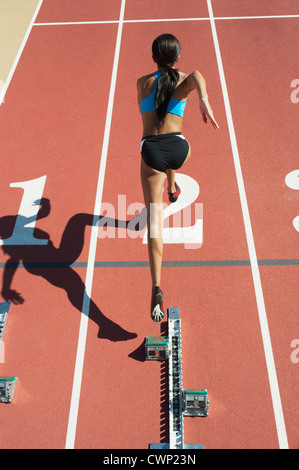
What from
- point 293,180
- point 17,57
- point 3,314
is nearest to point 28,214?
point 3,314

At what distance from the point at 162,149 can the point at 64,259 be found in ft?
6.74

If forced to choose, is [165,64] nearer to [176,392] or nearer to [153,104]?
[153,104]

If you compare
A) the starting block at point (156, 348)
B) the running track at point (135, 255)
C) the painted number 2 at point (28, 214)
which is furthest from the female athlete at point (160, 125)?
the painted number 2 at point (28, 214)

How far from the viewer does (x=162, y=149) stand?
3.76 metres

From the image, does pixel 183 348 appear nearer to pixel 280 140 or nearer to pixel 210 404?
pixel 210 404

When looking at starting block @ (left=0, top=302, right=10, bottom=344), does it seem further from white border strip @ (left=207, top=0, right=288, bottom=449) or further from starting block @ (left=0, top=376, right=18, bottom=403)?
white border strip @ (left=207, top=0, right=288, bottom=449)

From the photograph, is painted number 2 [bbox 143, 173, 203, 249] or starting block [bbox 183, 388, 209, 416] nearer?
starting block [bbox 183, 388, 209, 416]

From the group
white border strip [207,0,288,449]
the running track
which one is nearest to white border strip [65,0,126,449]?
the running track

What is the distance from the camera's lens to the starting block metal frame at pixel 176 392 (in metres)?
3.62

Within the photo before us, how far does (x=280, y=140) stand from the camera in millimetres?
6477

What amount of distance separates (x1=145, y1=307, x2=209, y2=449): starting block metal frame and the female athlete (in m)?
0.53

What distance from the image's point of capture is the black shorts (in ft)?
12.3

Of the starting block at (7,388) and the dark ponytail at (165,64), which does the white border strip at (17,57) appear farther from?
the starting block at (7,388)
